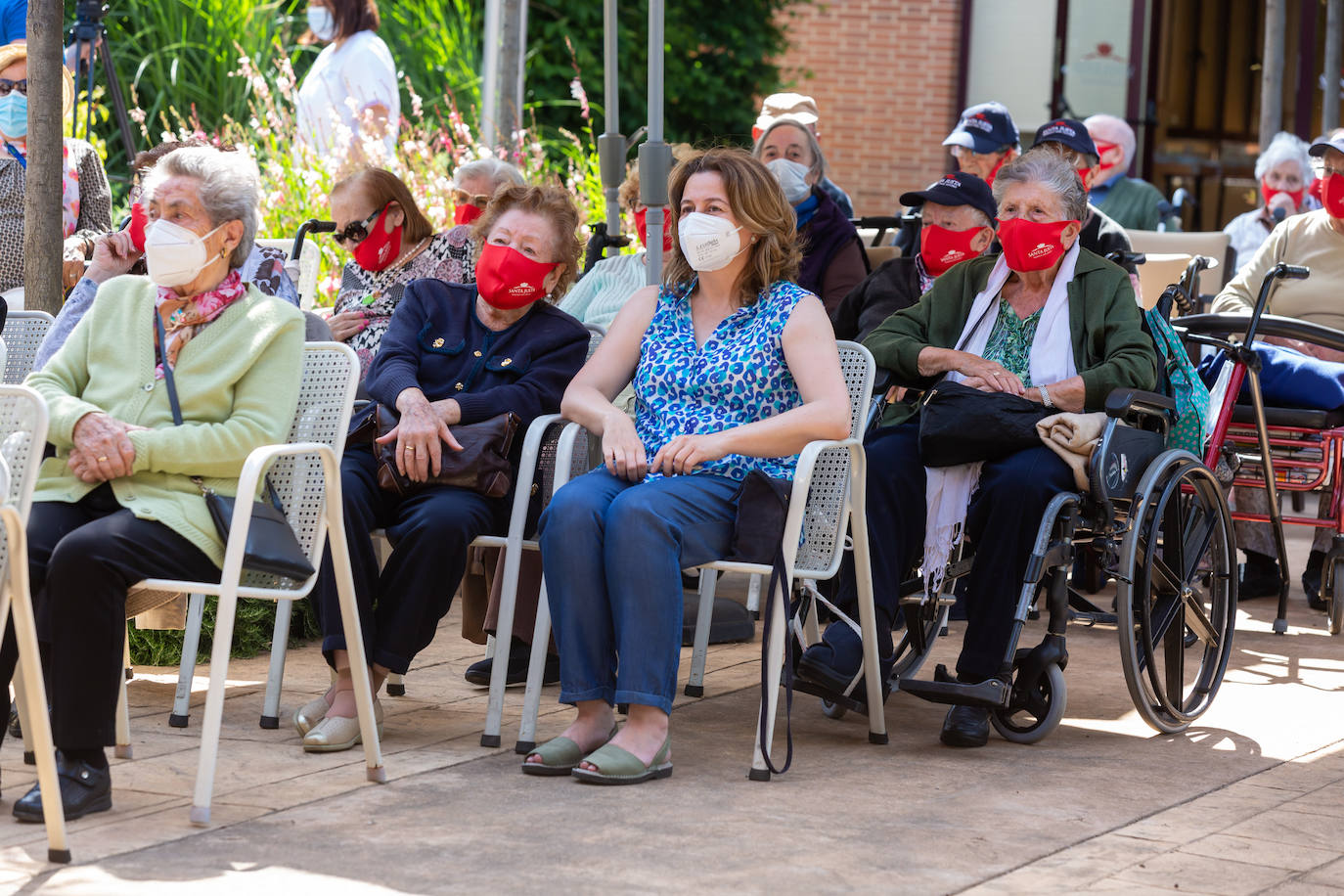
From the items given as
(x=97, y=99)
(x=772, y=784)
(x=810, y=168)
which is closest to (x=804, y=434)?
(x=772, y=784)

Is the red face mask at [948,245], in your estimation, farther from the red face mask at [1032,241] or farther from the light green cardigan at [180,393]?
the light green cardigan at [180,393]

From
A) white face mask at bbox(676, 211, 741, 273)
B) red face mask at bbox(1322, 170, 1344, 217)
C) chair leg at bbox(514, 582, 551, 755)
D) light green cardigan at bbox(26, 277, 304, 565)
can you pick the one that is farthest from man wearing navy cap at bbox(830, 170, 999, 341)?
light green cardigan at bbox(26, 277, 304, 565)

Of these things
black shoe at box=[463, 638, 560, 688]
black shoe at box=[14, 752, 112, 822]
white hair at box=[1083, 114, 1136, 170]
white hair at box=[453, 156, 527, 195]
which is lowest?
black shoe at box=[463, 638, 560, 688]

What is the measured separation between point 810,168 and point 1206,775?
3.01 meters

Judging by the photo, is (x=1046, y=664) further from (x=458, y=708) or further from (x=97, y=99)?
(x=97, y=99)

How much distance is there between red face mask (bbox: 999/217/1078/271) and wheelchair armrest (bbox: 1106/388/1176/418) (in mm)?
405

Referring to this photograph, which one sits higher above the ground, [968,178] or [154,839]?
[968,178]

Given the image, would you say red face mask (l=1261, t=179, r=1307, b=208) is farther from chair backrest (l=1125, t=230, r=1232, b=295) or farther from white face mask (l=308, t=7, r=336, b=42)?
white face mask (l=308, t=7, r=336, b=42)

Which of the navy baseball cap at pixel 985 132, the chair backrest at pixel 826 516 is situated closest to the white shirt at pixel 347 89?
the navy baseball cap at pixel 985 132

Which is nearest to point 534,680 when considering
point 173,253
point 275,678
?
point 275,678

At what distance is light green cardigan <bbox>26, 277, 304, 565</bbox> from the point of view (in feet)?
11.7

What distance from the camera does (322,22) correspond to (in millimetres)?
8562

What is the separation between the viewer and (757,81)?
45.7 ft

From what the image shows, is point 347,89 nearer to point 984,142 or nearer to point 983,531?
point 984,142
